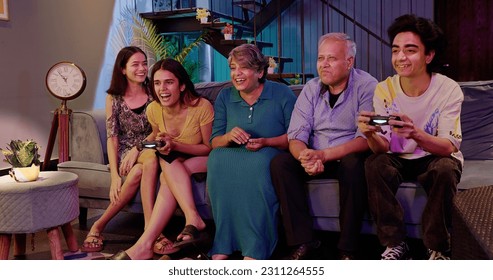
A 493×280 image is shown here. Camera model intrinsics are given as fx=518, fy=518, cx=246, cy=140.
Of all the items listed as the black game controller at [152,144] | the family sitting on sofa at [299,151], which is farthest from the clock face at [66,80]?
the black game controller at [152,144]

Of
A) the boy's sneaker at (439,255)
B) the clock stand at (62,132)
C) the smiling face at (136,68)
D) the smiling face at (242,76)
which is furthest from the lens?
the clock stand at (62,132)

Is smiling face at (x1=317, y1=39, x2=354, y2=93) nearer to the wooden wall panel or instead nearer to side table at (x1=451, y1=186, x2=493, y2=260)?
side table at (x1=451, y1=186, x2=493, y2=260)

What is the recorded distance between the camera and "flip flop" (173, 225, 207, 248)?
2.12m

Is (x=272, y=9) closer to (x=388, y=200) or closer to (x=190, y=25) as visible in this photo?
(x=190, y=25)

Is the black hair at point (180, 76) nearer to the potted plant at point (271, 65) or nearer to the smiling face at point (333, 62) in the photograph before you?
the smiling face at point (333, 62)

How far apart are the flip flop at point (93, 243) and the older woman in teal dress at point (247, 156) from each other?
0.62 meters

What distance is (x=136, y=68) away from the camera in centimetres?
258

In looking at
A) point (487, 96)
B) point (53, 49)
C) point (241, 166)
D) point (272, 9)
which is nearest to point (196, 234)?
point (241, 166)

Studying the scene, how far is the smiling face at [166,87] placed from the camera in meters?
2.32

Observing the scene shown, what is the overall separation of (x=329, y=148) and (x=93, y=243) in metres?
1.20

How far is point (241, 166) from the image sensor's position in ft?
6.86

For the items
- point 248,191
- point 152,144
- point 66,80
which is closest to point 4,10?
point 66,80

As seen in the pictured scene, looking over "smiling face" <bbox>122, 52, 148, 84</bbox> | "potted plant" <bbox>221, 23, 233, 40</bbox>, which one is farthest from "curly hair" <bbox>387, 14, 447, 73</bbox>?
"potted plant" <bbox>221, 23, 233, 40</bbox>
